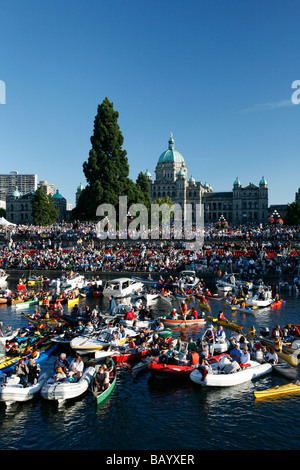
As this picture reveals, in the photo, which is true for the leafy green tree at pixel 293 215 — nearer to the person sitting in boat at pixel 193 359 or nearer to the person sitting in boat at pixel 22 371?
the person sitting in boat at pixel 193 359

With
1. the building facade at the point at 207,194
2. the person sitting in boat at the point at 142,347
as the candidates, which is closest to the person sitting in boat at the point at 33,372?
the person sitting in boat at the point at 142,347

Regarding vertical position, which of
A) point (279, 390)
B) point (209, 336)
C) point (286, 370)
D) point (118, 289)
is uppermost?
point (118, 289)

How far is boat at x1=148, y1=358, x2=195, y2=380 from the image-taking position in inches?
744

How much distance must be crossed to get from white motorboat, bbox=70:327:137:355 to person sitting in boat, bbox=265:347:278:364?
800 centimetres

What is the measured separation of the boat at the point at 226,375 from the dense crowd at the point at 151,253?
2861 centimetres

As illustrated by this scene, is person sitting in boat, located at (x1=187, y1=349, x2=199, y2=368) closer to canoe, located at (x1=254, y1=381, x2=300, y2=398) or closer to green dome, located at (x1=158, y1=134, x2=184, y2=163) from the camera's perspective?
canoe, located at (x1=254, y1=381, x2=300, y2=398)

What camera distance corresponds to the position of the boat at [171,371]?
1891 centimetres

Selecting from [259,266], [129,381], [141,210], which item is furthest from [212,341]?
[141,210]

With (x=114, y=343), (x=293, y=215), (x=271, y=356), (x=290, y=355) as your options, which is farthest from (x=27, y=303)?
(x=293, y=215)

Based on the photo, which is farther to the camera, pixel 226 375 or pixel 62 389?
pixel 226 375

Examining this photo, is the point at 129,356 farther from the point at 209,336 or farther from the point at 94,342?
the point at 209,336

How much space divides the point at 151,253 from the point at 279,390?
3924cm

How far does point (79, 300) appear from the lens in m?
37.9

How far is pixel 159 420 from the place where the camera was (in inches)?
605
